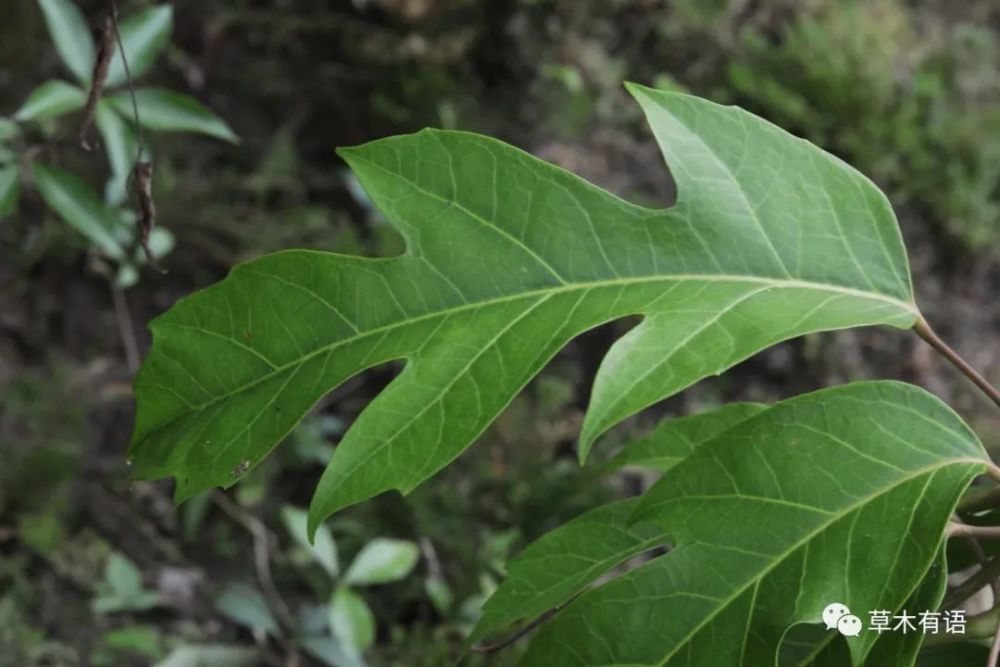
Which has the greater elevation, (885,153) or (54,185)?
(54,185)

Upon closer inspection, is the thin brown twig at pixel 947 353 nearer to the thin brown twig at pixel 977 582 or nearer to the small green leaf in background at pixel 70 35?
the thin brown twig at pixel 977 582

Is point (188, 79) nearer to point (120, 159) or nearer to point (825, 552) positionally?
point (120, 159)

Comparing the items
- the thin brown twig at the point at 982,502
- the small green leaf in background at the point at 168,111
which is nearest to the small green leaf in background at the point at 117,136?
the small green leaf in background at the point at 168,111

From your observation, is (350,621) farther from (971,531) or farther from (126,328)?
(971,531)

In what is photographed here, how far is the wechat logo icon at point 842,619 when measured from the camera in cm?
64

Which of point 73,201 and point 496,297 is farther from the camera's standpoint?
point 73,201

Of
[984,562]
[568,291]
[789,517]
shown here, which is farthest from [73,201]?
[984,562]

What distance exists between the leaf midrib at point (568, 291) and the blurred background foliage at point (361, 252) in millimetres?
742

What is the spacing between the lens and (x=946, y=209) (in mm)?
2502

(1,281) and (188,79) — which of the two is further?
(188,79)

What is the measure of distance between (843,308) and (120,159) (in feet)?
3.15

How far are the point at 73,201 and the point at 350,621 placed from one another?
2.54ft

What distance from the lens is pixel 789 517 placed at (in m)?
0.65

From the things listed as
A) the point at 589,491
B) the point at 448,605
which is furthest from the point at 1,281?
the point at 589,491
